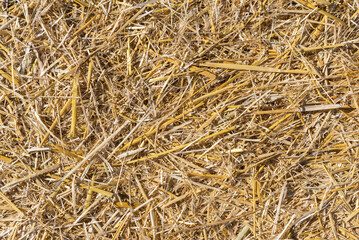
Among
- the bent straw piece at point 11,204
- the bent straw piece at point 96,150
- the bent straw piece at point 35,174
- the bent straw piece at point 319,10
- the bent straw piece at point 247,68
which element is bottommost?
the bent straw piece at point 11,204

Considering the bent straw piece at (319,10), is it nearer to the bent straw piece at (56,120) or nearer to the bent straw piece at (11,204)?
the bent straw piece at (56,120)

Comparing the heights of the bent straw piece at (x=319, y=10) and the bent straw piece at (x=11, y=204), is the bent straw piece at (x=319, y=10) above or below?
above

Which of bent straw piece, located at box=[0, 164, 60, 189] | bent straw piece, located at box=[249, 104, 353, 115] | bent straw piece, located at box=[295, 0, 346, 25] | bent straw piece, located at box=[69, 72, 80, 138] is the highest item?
bent straw piece, located at box=[295, 0, 346, 25]

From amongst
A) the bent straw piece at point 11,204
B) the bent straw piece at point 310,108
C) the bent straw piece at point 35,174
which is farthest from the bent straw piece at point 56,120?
the bent straw piece at point 310,108

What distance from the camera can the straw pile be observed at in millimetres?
1309

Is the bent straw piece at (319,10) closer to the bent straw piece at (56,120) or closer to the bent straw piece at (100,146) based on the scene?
the bent straw piece at (100,146)

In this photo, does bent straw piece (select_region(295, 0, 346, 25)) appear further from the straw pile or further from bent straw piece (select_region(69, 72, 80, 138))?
bent straw piece (select_region(69, 72, 80, 138))

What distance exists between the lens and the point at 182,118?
134 centimetres

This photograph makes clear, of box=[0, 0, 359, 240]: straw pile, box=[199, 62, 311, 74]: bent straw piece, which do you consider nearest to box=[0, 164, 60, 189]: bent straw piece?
box=[0, 0, 359, 240]: straw pile

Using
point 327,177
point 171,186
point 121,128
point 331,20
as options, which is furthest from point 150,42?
point 327,177

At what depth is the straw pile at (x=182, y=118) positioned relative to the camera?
1.31 m

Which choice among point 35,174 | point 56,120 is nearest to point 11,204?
point 35,174

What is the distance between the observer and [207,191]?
1.34 metres

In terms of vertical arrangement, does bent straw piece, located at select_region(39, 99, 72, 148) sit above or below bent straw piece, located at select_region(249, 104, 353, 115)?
below
